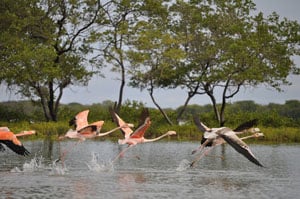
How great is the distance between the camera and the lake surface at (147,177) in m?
13.9

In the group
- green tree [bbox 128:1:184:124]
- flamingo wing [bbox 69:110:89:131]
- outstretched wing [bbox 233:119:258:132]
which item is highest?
green tree [bbox 128:1:184:124]

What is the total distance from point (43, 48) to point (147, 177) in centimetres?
1867

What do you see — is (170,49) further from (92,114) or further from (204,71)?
(92,114)

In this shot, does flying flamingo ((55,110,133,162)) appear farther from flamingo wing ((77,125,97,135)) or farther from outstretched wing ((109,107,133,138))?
outstretched wing ((109,107,133,138))

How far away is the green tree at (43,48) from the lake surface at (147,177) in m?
11.2

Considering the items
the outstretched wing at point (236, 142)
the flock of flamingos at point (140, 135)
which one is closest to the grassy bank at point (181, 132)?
the flock of flamingos at point (140, 135)

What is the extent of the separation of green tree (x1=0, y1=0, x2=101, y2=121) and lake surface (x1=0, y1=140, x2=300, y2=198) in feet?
36.8

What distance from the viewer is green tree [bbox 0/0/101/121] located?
3394 cm

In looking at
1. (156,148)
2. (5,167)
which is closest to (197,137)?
(156,148)

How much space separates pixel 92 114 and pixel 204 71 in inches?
232

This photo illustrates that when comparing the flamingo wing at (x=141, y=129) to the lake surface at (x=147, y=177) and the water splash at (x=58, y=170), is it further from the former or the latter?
the water splash at (x=58, y=170)

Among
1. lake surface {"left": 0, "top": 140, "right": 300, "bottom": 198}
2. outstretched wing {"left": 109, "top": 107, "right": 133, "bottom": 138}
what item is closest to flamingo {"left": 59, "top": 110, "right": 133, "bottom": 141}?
outstretched wing {"left": 109, "top": 107, "right": 133, "bottom": 138}

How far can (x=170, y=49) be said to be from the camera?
36.8 m

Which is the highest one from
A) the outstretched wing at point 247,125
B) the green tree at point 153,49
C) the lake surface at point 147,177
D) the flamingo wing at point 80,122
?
the green tree at point 153,49
